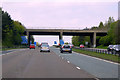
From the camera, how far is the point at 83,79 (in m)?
12.8

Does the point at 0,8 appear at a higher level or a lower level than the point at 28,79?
higher

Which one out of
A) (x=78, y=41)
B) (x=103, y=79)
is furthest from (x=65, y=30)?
(x=103, y=79)

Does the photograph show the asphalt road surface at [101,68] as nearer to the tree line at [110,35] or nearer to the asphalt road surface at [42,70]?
the asphalt road surface at [42,70]

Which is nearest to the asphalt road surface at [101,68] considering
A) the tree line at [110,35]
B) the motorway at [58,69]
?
the motorway at [58,69]

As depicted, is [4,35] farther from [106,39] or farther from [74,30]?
[106,39]

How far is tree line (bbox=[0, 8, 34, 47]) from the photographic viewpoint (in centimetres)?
8861

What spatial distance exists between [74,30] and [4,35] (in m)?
24.5

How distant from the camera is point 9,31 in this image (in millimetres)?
93500

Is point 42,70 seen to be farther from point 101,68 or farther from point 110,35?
point 110,35

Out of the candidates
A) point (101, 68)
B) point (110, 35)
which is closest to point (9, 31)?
point (110, 35)

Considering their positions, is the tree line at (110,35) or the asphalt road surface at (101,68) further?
the tree line at (110,35)

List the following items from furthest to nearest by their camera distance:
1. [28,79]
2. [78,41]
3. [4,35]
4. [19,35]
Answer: [78,41] < [19,35] < [4,35] < [28,79]

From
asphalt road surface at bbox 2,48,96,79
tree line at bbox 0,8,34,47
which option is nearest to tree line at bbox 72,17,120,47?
tree line at bbox 0,8,34,47

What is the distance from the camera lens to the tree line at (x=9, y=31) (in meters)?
88.6
